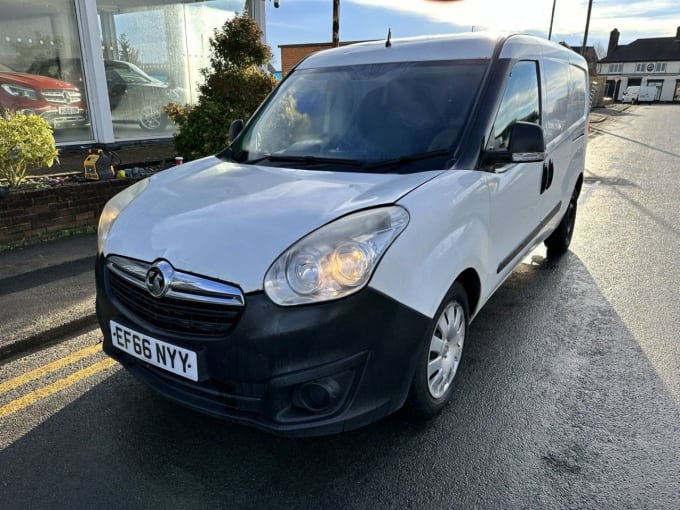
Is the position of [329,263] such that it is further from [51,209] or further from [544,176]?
[51,209]

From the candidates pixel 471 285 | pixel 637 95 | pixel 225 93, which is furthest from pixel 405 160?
pixel 637 95

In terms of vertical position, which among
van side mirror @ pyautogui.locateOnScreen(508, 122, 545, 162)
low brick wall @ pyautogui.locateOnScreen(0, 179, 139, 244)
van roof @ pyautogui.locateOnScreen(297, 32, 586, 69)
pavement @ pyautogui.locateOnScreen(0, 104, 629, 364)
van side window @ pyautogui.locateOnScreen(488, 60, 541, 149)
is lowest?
pavement @ pyautogui.locateOnScreen(0, 104, 629, 364)

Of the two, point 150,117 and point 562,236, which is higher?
point 150,117

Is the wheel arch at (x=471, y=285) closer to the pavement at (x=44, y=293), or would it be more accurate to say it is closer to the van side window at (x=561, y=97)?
the van side window at (x=561, y=97)

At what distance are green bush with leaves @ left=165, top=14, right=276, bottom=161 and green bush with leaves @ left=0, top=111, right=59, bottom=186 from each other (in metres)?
1.93

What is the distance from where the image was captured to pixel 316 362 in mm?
2033

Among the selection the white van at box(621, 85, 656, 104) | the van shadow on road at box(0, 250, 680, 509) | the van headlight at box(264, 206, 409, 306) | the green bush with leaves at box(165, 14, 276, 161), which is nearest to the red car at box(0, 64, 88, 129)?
the green bush with leaves at box(165, 14, 276, 161)

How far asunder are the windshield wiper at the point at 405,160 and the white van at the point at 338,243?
0.5 inches

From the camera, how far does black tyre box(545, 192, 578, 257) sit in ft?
17.7

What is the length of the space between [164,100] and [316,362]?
10581 millimetres

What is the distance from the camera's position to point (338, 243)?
2.11m

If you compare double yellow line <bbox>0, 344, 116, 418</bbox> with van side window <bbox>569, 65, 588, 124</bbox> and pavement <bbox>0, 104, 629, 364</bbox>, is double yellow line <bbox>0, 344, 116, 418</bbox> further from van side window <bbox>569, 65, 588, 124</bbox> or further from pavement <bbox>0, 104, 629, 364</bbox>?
van side window <bbox>569, 65, 588, 124</bbox>

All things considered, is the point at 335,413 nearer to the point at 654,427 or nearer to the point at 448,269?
the point at 448,269

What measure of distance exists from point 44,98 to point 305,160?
8.04 meters
